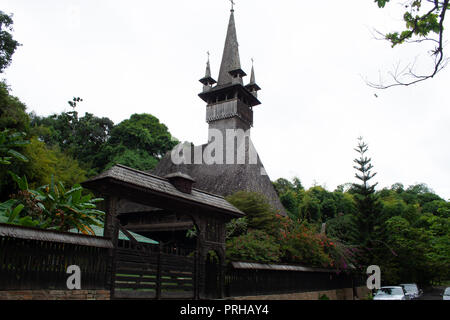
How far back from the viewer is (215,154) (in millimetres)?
29156

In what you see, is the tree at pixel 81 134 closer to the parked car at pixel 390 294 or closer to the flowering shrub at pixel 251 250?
the flowering shrub at pixel 251 250

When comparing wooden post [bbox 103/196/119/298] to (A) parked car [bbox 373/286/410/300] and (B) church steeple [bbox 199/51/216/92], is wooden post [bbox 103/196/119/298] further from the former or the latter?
(B) church steeple [bbox 199/51/216/92]

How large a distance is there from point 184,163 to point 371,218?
14.8 metres

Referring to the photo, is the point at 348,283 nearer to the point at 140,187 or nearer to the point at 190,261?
the point at 190,261

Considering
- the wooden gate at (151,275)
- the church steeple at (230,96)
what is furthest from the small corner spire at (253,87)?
the wooden gate at (151,275)

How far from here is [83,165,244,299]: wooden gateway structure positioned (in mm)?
9422

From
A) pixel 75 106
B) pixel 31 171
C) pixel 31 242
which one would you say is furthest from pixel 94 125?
pixel 31 242

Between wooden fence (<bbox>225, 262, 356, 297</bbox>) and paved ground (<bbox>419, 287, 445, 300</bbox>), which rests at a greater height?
wooden fence (<bbox>225, 262, 356, 297</bbox>)

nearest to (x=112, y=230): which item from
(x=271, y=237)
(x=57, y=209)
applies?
(x=57, y=209)

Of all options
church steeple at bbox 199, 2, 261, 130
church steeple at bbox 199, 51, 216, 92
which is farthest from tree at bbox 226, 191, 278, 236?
church steeple at bbox 199, 51, 216, 92

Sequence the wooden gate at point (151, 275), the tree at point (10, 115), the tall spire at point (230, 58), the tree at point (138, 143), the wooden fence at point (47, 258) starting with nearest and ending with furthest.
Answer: the wooden fence at point (47, 258), the wooden gate at point (151, 275), the tree at point (10, 115), the tall spire at point (230, 58), the tree at point (138, 143)

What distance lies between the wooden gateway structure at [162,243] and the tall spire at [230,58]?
21278 mm

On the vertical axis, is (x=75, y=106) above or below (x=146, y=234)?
above

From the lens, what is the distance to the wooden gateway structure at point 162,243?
9422 millimetres
